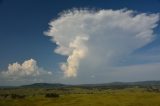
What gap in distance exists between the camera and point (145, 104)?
9669 centimetres

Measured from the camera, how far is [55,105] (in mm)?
107188

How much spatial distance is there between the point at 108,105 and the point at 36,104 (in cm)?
3414

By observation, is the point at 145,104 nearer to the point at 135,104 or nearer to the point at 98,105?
the point at 135,104

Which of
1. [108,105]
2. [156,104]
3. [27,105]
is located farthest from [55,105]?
[156,104]

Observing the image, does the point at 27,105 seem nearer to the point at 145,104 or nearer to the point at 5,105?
the point at 5,105

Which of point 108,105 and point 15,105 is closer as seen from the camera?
point 108,105

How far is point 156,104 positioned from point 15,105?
196 ft

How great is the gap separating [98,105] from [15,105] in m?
38.2

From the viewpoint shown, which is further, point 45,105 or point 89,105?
point 45,105

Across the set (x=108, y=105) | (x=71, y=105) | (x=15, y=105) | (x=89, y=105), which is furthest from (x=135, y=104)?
(x=15, y=105)

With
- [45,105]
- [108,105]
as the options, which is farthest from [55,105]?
[108,105]

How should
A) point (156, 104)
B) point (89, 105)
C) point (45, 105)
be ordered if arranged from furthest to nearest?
point (45, 105) → point (89, 105) → point (156, 104)

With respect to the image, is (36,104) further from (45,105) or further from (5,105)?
(5,105)

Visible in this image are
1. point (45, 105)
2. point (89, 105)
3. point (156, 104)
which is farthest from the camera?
point (45, 105)
